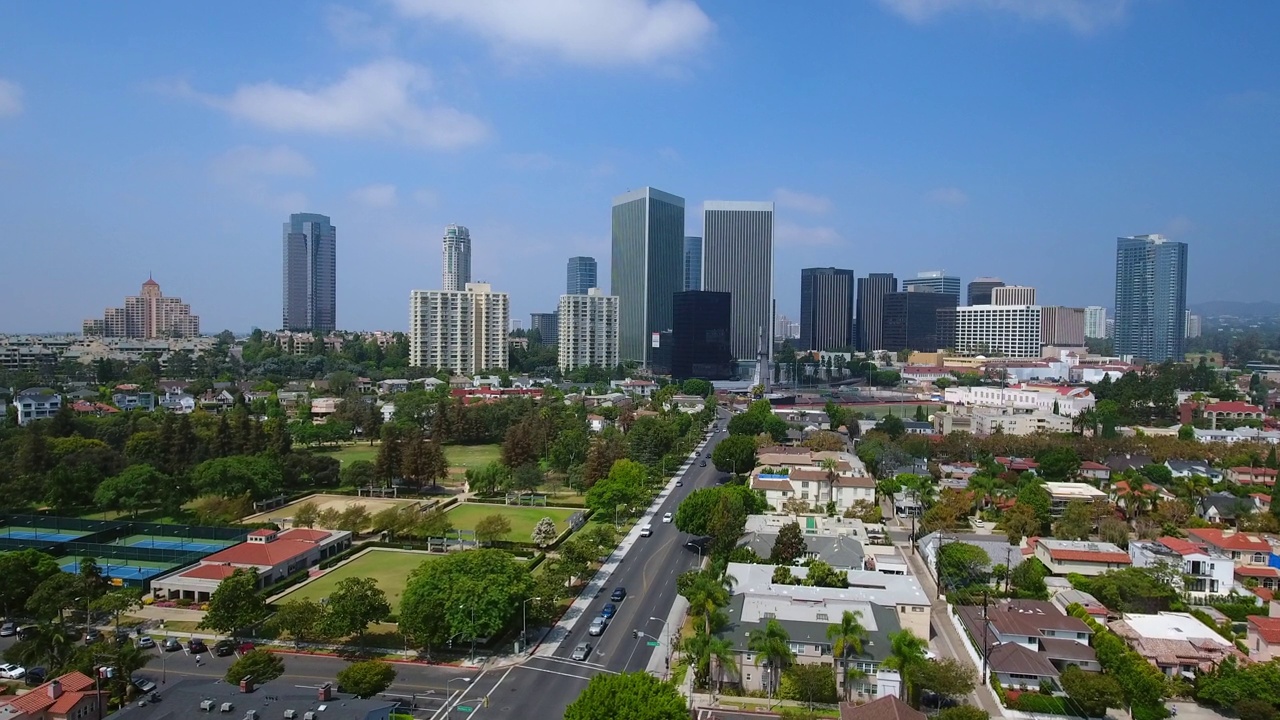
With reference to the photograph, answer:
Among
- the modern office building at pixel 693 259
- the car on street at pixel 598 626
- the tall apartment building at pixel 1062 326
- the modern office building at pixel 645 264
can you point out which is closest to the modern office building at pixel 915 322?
the tall apartment building at pixel 1062 326

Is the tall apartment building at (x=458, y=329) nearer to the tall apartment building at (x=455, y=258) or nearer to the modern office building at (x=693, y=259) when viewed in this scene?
the tall apartment building at (x=455, y=258)

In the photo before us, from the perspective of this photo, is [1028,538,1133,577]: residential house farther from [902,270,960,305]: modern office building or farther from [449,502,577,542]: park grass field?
[902,270,960,305]: modern office building

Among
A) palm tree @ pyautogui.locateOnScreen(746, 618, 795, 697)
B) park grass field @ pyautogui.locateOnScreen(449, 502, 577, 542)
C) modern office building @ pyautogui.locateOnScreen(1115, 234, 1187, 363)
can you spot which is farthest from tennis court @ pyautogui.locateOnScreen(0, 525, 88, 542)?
modern office building @ pyautogui.locateOnScreen(1115, 234, 1187, 363)

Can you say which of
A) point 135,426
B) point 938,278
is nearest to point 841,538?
point 135,426

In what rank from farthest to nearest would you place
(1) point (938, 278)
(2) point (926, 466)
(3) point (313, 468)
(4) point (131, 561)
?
1. (1) point (938, 278)
2. (2) point (926, 466)
3. (3) point (313, 468)
4. (4) point (131, 561)

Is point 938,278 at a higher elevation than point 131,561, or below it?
higher

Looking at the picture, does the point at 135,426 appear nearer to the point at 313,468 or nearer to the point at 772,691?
the point at 313,468

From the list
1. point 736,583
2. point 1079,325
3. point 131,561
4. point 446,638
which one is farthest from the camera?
point 1079,325
